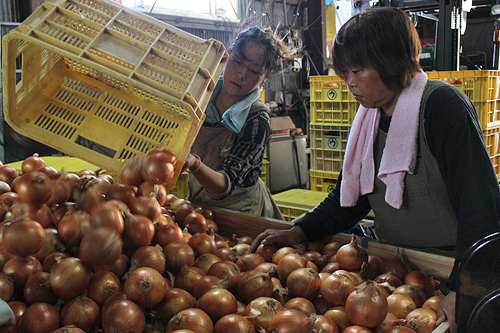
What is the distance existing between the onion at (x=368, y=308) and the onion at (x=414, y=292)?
0.20 m

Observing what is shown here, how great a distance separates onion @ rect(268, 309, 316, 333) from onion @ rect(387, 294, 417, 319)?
276mm

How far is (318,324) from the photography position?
98cm

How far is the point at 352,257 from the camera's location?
4.36 feet

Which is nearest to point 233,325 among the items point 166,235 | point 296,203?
point 166,235

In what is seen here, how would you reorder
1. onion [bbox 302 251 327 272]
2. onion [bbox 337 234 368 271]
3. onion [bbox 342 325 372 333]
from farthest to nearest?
onion [bbox 302 251 327 272] < onion [bbox 337 234 368 271] < onion [bbox 342 325 372 333]

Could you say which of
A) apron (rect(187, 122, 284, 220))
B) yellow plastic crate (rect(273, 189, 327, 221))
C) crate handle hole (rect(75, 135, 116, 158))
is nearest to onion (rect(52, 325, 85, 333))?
crate handle hole (rect(75, 135, 116, 158))

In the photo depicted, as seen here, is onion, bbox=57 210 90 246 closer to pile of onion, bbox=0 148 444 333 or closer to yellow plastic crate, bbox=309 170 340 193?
pile of onion, bbox=0 148 444 333

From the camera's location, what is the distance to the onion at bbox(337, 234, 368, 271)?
52.2 inches

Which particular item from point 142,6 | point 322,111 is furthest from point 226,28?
point 322,111

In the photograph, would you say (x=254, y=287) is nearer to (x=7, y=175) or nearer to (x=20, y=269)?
(x=20, y=269)

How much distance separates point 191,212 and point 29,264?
72 cm

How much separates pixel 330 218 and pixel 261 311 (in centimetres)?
64

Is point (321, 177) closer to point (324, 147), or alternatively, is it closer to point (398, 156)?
point (324, 147)

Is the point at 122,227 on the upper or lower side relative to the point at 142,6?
lower
